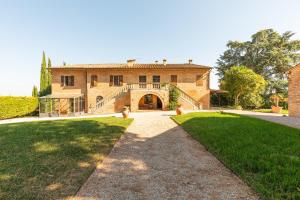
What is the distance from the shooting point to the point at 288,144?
19.3 ft

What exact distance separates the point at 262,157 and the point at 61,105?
79.1ft

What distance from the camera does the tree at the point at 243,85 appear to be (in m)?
23.6

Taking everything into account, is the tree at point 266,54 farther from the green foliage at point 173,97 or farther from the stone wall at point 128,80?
the green foliage at point 173,97

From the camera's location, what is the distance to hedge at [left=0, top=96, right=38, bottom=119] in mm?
18000

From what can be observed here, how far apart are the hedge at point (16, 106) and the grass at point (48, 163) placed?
13.8 metres

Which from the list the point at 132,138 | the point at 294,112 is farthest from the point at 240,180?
the point at 294,112

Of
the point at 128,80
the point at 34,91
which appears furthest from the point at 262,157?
the point at 34,91

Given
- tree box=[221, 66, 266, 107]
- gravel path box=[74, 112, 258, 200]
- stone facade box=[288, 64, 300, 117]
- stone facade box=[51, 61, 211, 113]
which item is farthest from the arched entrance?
gravel path box=[74, 112, 258, 200]

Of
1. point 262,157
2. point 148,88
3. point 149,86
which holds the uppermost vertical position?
point 149,86

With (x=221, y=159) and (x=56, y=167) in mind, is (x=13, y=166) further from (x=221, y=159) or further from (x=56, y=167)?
(x=221, y=159)

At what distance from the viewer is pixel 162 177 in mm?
3953

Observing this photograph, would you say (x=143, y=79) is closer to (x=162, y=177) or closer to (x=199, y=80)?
(x=199, y=80)

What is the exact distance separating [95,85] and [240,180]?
902 inches

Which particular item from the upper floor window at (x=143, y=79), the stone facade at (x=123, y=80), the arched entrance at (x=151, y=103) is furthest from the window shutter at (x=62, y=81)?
the arched entrance at (x=151, y=103)
